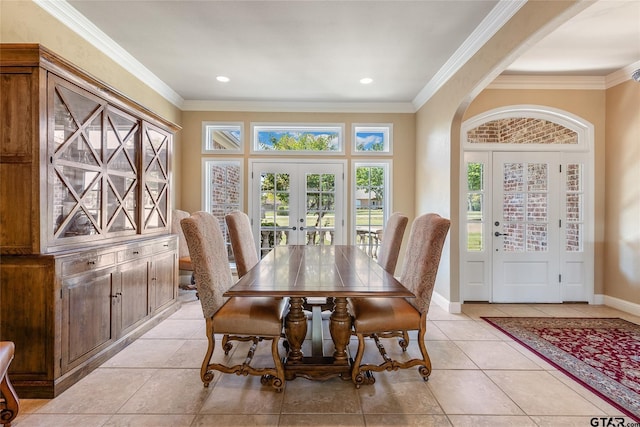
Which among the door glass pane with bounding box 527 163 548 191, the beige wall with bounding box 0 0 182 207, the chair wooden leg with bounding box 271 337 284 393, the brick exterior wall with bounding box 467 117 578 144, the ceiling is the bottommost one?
the chair wooden leg with bounding box 271 337 284 393

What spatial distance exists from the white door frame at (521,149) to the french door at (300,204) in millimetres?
1756

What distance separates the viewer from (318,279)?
187 centimetres

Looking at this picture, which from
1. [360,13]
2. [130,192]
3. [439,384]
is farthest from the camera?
[130,192]

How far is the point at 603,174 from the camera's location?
382cm

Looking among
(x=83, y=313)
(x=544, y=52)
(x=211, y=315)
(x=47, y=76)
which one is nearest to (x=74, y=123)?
(x=47, y=76)

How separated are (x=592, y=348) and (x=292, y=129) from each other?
4.33 metres

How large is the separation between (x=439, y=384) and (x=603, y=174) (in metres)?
3.67

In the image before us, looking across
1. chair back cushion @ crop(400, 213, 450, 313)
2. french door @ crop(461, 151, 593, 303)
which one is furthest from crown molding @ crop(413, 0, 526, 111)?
chair back cushion @ crop(400, 213, 450, 313)

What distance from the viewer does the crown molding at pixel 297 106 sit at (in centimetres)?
465

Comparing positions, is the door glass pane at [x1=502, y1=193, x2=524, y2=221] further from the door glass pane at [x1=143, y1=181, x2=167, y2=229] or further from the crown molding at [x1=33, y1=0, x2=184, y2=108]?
the crown molding at [x1=33, y1=0, x2=184, y2=108]

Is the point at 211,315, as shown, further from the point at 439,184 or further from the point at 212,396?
the point at 439,184

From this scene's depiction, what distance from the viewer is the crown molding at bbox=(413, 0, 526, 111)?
2.40m

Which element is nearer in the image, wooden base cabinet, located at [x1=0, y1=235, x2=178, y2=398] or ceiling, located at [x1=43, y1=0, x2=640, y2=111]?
wooden base cabinet, located at [x1=0, y1=235, x2=178, y2=398]

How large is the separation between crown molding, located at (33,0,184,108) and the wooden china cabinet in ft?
2.56
